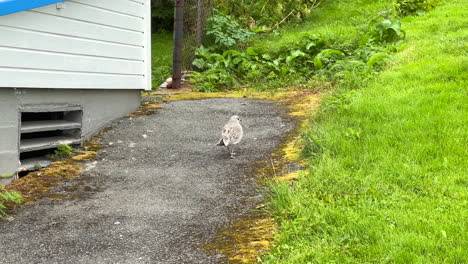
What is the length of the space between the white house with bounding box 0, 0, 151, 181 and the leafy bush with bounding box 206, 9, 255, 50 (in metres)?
3.91

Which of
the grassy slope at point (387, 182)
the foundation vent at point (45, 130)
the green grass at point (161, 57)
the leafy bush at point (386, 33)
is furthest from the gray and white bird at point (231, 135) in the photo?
the leafy bush at point (386, 33)

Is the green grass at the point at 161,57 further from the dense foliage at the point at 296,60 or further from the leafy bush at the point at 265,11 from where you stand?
the leafy bush at the point at 265,11

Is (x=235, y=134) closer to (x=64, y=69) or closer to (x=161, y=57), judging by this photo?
(x=64, y=69)

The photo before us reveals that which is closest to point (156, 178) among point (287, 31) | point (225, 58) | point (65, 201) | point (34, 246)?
point (65, 201)

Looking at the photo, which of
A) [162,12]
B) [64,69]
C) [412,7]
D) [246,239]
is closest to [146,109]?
[64,69]

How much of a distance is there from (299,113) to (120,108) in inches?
105

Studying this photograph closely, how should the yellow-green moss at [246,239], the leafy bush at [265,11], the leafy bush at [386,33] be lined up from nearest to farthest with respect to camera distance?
the yellow-green moss at [246,239], the leafy bush at [386,33], the leafy bush at [265,11]

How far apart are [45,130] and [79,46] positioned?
1.19 m

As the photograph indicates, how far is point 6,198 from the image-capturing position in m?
4.68

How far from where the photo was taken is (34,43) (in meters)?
6.05

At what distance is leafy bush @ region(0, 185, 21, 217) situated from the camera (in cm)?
468

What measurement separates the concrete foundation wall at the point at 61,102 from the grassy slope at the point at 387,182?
9.77 ft

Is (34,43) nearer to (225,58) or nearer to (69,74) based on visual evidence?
(69,74)

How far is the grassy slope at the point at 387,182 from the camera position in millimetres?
3553
